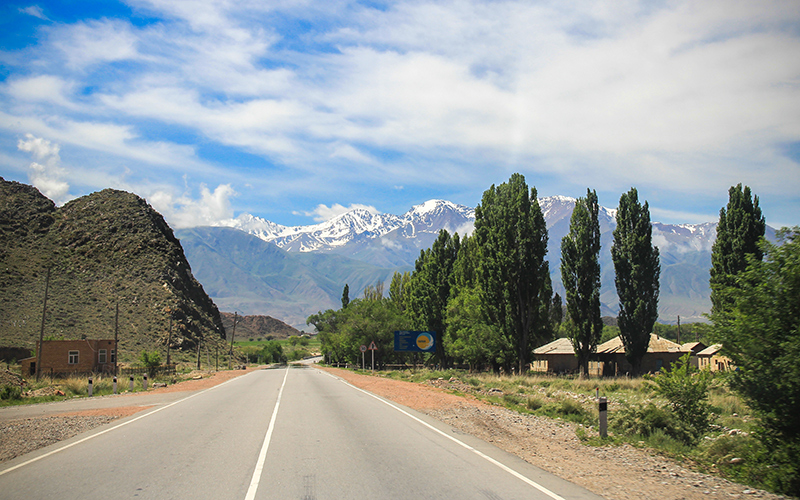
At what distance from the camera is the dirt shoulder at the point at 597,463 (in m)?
7.15

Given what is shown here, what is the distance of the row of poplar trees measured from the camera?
36.3 metres

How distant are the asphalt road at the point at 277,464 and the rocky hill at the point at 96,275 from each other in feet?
179

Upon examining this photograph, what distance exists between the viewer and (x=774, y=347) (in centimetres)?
779

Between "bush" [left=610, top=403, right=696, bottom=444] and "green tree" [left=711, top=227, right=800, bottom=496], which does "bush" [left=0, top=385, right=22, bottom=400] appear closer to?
"bush" [left=610, top=403, right=696, bottom=444]

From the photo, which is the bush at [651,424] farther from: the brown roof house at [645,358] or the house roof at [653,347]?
the house roof at [653,347]

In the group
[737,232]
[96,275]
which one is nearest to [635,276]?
[737,232]

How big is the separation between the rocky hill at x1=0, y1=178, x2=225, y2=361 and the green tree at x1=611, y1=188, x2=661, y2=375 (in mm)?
54441

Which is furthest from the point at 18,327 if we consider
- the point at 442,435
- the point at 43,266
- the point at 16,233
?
the point at 442,435

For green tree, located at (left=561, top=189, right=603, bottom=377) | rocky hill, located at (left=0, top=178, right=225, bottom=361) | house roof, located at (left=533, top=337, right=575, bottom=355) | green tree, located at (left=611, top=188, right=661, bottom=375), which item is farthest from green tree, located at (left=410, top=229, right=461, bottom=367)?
rocky hill, located at (left=0, top=178, right=225, bottom=361)

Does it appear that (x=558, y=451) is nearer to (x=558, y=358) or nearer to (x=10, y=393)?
(x=10, y=393)

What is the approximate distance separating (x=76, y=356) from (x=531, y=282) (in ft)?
137

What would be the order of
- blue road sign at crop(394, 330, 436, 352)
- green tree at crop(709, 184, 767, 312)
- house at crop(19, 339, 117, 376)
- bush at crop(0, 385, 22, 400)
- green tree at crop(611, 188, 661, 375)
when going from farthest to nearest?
blue road sign at crop(394, 330, 436, 352), house at crop(19, 339, 117, 376), green tree at crop(611, 188, 661, 375), green tree at crop(709, 184, 767, 312), bush at crop(0, 385, 22, 400)

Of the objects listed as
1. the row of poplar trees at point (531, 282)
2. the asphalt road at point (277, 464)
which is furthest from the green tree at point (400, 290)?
the asphalt road at point (277, 464)

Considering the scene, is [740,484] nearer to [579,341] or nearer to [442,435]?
[442,435]
